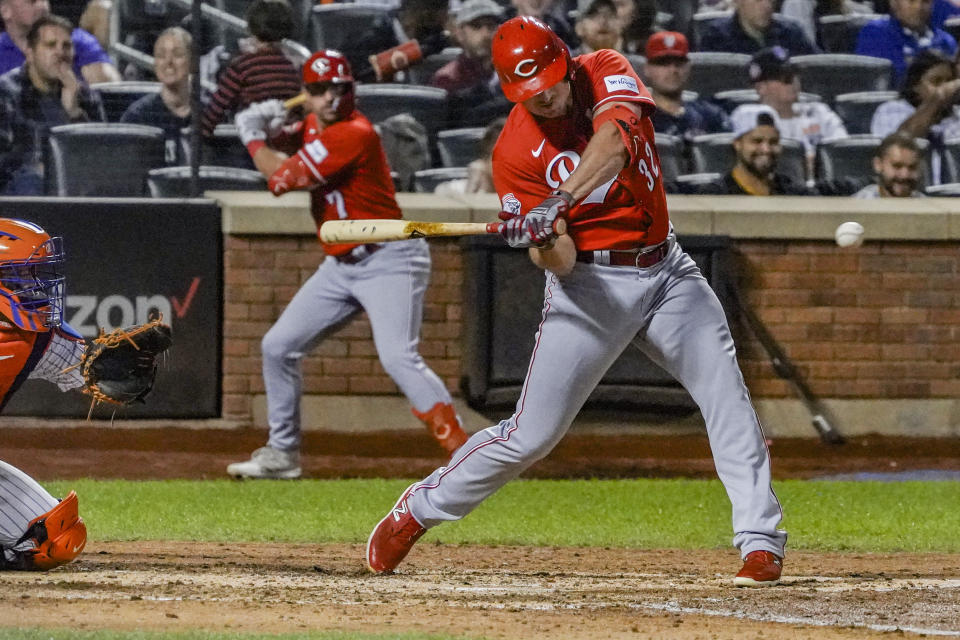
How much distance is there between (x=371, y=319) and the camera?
24.1 feet

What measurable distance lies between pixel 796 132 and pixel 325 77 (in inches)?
165

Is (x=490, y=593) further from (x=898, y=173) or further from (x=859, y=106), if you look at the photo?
(x=859, y=106)

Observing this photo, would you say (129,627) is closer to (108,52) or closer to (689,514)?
(689,514)

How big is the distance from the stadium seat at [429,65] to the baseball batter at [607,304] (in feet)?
18.4

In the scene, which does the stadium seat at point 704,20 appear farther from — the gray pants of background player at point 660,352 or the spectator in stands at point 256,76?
the gray pants of background player at point 660,352

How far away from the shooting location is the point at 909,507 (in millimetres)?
7066

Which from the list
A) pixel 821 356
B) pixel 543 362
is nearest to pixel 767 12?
pixel 821 356

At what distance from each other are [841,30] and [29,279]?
7712 millimetres

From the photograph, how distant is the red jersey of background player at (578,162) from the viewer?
4578mm

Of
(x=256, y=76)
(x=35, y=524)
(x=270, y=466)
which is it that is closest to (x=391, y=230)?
(x=35, y=524)

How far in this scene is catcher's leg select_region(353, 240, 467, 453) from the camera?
23.9 ft

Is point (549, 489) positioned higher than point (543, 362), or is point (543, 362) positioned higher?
point (543, 362)

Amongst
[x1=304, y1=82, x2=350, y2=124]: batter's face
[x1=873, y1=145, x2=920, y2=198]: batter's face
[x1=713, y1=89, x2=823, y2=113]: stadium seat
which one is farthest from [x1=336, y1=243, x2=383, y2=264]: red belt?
[x1=873, y1=145, x2=920, y2=198]: batter's face

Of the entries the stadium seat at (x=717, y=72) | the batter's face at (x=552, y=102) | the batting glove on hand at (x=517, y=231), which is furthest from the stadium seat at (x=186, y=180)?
the batting glove on hand at (x=517, y=231)
